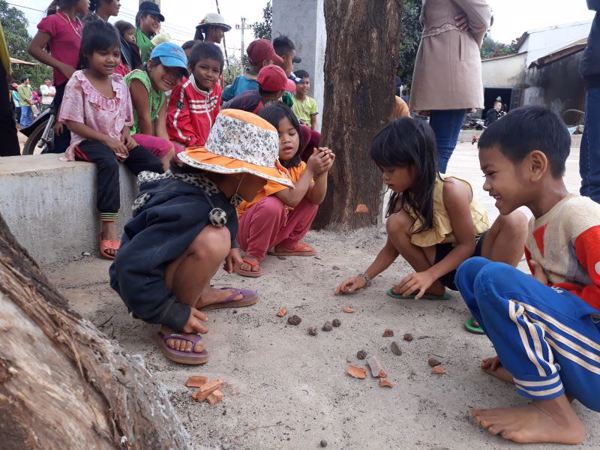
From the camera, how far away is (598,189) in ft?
9.04

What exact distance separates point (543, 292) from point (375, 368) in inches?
27.6

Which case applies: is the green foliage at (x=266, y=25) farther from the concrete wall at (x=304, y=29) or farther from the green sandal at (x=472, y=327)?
the green sandal at (x=472, y=327)

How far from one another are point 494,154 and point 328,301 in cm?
122

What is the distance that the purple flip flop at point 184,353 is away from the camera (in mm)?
1972

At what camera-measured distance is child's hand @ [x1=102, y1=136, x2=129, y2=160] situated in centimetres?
323

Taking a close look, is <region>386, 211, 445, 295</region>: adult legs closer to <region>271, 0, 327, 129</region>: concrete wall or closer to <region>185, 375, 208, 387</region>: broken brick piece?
<region>185, 375, 208, 387</region>: broken brick piece

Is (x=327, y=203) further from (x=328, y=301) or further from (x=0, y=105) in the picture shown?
(x=0, y=105)

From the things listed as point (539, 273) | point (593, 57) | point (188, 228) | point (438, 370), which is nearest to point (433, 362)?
point (438, 370)

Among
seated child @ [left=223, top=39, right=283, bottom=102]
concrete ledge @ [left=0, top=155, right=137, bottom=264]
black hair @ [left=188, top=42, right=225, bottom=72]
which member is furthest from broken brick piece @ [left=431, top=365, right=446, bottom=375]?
seated child @ [left=223, top=39, right=283, bottom=102]

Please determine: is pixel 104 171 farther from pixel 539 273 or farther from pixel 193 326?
pixel 539 273

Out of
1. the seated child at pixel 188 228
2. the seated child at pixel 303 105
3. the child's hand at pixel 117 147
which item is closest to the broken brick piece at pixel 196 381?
the seated child at pixel 188 228

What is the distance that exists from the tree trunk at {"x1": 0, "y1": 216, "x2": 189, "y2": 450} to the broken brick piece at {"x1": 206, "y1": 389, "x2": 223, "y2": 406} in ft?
1.60

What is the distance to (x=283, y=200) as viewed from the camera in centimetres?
306

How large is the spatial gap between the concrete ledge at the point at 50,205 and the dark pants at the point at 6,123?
2.07ft
